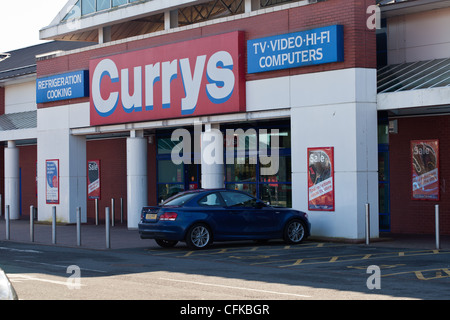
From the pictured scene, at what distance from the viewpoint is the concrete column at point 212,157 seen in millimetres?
25031

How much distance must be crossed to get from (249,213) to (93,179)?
17161 millimetres

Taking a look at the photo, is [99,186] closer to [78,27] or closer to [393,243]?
[78,27]

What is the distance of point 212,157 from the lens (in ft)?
82.1

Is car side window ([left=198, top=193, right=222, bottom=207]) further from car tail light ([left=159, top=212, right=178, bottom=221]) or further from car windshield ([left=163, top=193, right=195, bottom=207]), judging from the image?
car tail light ([left=159, top=212, right=178, bottom=221])

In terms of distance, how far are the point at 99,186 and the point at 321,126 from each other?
15923 millimetres

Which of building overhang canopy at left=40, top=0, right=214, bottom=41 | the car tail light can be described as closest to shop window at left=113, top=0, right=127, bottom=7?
building overhang canopy at left=40, top=0, right=214, bottom=41

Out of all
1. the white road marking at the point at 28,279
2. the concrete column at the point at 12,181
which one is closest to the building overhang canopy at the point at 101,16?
the concrete column at the point at 12,181

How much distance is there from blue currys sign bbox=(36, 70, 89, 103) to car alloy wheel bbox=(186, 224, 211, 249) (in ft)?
40.2

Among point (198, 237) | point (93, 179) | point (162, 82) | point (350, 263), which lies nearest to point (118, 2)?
point (162, 82)

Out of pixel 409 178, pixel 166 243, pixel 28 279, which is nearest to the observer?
pixel 28 279

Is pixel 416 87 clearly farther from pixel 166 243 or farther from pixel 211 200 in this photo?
pixel 166 243

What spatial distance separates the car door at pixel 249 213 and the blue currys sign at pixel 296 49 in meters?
4.51
